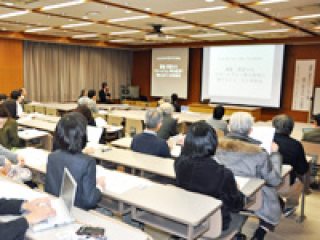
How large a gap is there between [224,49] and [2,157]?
910 centimetres

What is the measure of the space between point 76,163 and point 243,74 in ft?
30.2

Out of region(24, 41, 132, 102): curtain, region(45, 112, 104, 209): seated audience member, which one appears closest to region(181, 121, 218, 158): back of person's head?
region(45, 112, 104, 209): seated audience member

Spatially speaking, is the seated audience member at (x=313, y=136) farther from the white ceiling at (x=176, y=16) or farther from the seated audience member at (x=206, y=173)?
the seated audience member at (x=206, y=173)

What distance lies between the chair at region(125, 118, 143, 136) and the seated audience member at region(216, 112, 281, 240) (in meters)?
3.35

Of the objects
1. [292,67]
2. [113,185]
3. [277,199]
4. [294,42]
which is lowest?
[277,199]

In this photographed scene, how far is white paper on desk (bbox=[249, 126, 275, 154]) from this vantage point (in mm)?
2871

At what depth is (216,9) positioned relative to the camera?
18.1ft

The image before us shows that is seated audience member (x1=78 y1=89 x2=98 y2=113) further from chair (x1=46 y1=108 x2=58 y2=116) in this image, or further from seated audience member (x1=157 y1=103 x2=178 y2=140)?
seated audience member (x1=157 y1=103 x2=178 y2=140)

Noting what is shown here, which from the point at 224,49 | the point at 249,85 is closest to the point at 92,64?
the point at 224,49

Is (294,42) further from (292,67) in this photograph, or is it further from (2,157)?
(2,157)

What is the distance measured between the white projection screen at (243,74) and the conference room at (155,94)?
35 mm

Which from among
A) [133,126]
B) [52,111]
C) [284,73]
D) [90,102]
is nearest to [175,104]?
[133,126]

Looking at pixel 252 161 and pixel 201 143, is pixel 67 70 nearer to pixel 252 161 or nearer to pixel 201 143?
pixel 252 161

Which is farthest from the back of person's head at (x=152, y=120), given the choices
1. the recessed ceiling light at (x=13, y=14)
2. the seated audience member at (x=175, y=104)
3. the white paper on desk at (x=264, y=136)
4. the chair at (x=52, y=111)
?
the seated audience member at (x=175, y=104)
